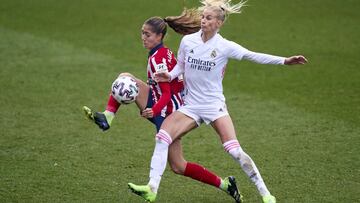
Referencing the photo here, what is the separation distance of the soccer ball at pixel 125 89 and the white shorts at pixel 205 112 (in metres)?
0.54

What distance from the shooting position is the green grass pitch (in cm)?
833

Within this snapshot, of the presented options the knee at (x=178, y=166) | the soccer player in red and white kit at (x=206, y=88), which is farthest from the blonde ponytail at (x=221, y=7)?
the knee at (x=178, y=166)

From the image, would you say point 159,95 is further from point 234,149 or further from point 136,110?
point 136,110

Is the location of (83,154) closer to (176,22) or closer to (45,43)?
(176,22)

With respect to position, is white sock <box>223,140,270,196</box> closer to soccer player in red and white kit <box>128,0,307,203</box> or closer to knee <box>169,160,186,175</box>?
soccer player in red and white kit <box>128,0,307,203</box>

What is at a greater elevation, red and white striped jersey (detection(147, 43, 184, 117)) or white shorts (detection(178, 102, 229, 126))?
red and white striped jersey (detection(147, 43, 184, 117))

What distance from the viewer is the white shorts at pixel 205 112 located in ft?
24.1

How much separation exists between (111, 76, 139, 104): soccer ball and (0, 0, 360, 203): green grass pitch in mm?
1189

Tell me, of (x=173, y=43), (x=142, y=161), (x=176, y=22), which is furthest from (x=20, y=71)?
(x=176, y=22)

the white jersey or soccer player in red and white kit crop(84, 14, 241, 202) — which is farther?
soccer player in red and white kit crop(84, 14, 241, 202)

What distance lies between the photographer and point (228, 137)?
7.23 metres

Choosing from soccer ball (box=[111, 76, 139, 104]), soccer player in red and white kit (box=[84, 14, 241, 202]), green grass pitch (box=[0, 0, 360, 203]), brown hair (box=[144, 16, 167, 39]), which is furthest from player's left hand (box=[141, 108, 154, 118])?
green grass pitch (box=[0, 0, 360, 203])

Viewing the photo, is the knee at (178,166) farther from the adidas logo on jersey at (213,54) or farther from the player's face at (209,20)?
the player's face at (209,20)

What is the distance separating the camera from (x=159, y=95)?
7570 mm
